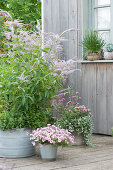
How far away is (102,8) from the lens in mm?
5238

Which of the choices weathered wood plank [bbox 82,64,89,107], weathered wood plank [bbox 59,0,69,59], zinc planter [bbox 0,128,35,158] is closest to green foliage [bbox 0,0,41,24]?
weathered wood plank [bbox 59,0,69,59]

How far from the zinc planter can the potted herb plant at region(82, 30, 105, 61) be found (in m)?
1.75

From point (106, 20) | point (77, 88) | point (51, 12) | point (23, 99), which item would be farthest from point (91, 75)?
point (23, 99)

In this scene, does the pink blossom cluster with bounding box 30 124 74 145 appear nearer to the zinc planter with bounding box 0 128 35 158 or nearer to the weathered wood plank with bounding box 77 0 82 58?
the zinc planter with bounding box 0 128 35 158

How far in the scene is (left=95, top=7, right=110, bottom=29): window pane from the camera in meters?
5.19

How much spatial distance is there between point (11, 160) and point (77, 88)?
6.29ft

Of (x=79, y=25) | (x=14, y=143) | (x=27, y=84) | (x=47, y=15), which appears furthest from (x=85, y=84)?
(x=14, y=143)

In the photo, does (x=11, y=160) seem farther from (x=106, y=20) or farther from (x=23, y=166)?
(x=106, y=20)

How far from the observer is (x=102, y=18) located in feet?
17.2

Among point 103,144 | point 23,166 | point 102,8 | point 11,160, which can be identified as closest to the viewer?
point 23,166

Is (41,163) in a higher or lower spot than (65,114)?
lower

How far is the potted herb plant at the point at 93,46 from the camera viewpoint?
4992mm

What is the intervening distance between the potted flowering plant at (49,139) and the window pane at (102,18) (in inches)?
84.6

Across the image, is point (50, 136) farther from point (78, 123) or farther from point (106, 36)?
point (106, 36)
